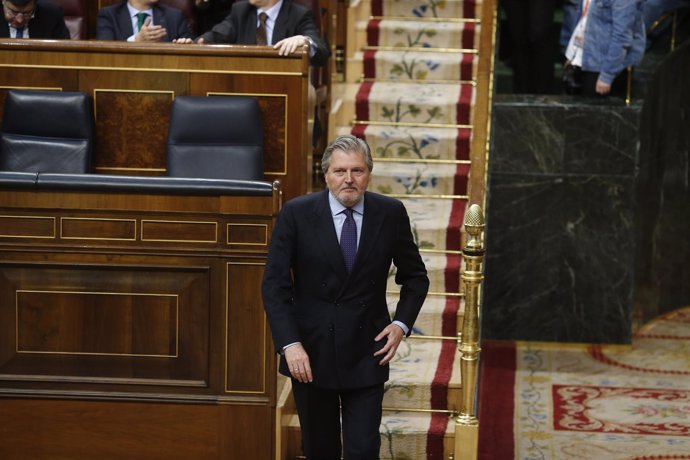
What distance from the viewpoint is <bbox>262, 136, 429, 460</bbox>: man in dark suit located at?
365cm

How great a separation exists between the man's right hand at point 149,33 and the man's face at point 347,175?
87.0 inches

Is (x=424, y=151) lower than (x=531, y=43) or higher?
lower

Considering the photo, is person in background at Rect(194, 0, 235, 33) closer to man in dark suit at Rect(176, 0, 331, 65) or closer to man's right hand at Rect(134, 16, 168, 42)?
man in dark suit at Rect(176, 0, 331, 65)

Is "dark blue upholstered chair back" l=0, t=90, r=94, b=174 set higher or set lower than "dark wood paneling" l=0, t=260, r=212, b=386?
higher

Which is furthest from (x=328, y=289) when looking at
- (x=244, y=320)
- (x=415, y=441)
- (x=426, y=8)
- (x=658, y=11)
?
(x=658, y=11)

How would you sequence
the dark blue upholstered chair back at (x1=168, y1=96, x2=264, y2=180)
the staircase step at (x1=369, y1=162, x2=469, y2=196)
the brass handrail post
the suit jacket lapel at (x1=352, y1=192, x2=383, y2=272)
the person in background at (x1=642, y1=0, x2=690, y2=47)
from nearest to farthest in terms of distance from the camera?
the suit jacket lapel at (x1=352, y1=192, x2=383, y2=272)
the brass handrail post
the dark blue upholstered chair back at (x1=168, y1=96, x2=264, y2=180)
the staircase step at (x1=369, y1=162, x2=469, y2=196)
the person in background at (x1=642, y1=0, x2=690, y2=47)

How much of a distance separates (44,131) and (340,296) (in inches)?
78.4

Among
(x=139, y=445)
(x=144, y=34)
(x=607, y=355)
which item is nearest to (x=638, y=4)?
(x=607, y=355)

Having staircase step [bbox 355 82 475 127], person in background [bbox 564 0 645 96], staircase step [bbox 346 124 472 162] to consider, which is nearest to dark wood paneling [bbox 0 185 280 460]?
staircase step [bbox 346 124 472 162]

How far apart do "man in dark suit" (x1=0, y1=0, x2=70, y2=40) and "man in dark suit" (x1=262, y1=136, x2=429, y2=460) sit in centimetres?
246

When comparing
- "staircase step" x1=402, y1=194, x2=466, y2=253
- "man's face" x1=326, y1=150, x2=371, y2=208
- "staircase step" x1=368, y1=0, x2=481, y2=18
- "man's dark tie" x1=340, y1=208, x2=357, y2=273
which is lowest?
"staircase step" x1=402, y1=194, x2=466, y2=253

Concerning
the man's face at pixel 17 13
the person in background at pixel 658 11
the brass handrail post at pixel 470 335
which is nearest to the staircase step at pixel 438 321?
the brass handrail post at pixel 470 335

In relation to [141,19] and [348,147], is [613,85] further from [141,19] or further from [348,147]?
[348,147]

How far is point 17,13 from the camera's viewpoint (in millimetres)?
5660
